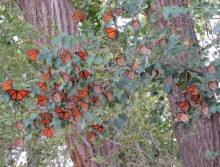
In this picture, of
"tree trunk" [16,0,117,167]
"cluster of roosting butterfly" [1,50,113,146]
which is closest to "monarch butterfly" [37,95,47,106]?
"cluster of roosting butterfly" [1,50,113,146]

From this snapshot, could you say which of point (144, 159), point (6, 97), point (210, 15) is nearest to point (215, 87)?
point (210, 15)

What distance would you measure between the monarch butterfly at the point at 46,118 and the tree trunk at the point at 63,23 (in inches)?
48.2

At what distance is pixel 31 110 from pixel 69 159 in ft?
4.64

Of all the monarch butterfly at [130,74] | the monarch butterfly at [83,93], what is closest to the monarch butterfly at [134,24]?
the monarch butterfly at [130,74]

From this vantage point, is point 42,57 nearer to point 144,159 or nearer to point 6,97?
point 6,97

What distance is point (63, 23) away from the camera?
149 inches

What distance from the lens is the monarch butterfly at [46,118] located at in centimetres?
214

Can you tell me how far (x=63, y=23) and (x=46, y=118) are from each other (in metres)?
1.73

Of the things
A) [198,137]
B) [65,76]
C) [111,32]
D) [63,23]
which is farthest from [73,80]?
[63,23]

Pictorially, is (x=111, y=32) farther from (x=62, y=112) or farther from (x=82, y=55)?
(x=62, y=112)

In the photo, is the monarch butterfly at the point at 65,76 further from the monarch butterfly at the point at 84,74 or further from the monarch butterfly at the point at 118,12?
the monarch butterfly at the point at 118,12

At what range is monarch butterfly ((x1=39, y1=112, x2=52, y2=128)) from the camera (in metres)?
2.14

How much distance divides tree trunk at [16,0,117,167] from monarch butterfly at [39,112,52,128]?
1.22 meters

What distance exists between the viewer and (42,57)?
203 centimetres
